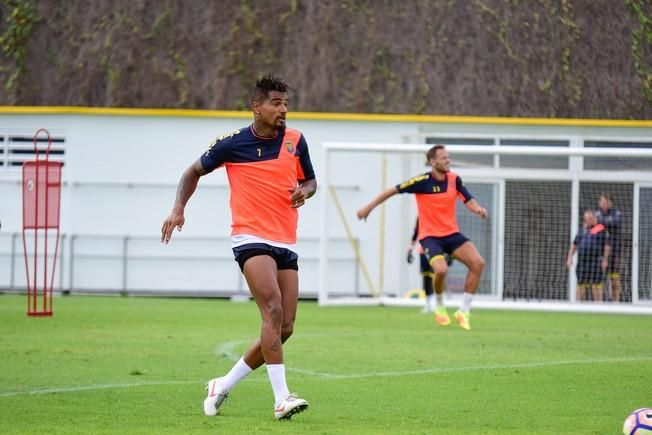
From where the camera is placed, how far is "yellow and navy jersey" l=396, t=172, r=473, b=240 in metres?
18.4

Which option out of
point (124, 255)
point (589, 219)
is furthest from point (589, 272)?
point (124, 255)

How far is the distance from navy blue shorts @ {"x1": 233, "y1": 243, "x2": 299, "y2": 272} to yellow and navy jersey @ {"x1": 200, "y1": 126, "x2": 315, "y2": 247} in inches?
2.6

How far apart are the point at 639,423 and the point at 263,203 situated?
315 centimetres

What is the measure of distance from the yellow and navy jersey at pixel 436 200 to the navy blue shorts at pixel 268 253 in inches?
363

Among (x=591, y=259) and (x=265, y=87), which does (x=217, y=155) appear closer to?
(x=265, y=87)

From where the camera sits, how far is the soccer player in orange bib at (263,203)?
9078 millimetres

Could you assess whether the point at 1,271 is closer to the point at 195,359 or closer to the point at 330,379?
the point at 195,359

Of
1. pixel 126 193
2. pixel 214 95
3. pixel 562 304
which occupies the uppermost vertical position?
pixel 214 95

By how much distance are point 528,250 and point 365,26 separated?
678cm

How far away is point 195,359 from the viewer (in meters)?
13.5

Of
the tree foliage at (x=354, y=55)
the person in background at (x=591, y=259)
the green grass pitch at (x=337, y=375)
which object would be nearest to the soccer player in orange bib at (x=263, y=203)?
the green grass pitch at (x=337, y=375)

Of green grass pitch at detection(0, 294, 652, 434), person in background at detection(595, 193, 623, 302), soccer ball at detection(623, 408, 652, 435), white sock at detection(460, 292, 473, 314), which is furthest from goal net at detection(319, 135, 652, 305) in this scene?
soccer ball at detection(623, 408, 652, 435)

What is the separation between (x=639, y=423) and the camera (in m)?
7.64

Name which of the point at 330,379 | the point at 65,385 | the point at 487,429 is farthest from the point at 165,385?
the point at 487,429
